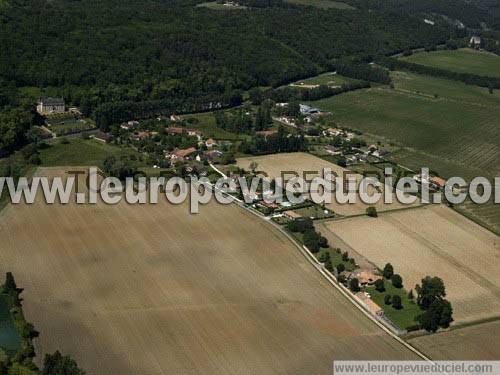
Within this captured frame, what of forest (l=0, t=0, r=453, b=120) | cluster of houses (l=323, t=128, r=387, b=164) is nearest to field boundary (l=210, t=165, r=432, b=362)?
cluster of houses (l=323, t=128, r=387, b=164)

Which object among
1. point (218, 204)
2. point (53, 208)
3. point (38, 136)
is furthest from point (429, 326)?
point (38, 136)

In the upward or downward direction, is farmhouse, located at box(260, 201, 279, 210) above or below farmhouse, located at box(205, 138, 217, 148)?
below

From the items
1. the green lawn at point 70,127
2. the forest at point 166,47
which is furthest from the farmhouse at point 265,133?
the green lawn at point 70,127

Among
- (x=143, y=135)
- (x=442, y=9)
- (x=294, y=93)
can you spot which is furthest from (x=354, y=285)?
(x=442, y=9)

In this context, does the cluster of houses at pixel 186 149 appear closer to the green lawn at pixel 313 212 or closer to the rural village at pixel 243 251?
the rural village at pixel 243 251

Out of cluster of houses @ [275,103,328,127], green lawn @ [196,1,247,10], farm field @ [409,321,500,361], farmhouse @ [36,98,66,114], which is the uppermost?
green lawn @ [196,1,247,10]

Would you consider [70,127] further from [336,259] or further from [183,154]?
[336,259]

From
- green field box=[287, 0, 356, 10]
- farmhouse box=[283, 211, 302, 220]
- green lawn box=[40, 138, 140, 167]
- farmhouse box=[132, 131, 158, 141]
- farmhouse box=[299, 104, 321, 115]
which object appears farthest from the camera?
green field box=[287, 0, 356, 10]

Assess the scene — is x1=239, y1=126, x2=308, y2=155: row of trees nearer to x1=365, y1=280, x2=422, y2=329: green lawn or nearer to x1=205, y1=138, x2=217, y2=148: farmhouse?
x1=205, y1=138, x2=217, y2=148: farmhouse
